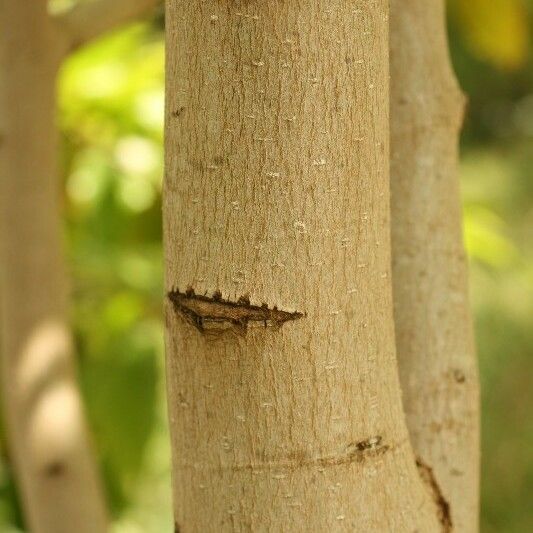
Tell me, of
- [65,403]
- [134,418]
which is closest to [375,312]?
[65,403]

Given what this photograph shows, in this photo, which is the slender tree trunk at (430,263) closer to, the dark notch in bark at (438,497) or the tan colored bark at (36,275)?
the dark notch in bark at (438,497)

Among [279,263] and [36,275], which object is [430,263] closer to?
[279,263]

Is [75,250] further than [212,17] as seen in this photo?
Yes

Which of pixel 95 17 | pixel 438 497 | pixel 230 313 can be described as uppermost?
pixel 95 17

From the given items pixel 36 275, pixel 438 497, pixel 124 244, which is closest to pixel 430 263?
pixel 438 497

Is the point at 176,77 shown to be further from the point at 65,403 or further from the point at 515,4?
the point at 515,4

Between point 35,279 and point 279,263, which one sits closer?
point 279,263

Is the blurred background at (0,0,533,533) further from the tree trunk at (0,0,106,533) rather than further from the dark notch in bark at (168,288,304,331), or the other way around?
the dark notch in bark at (168,288,304,331)

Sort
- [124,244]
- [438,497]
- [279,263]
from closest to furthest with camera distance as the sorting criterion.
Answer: [279,263], [438,497], [124,244]
